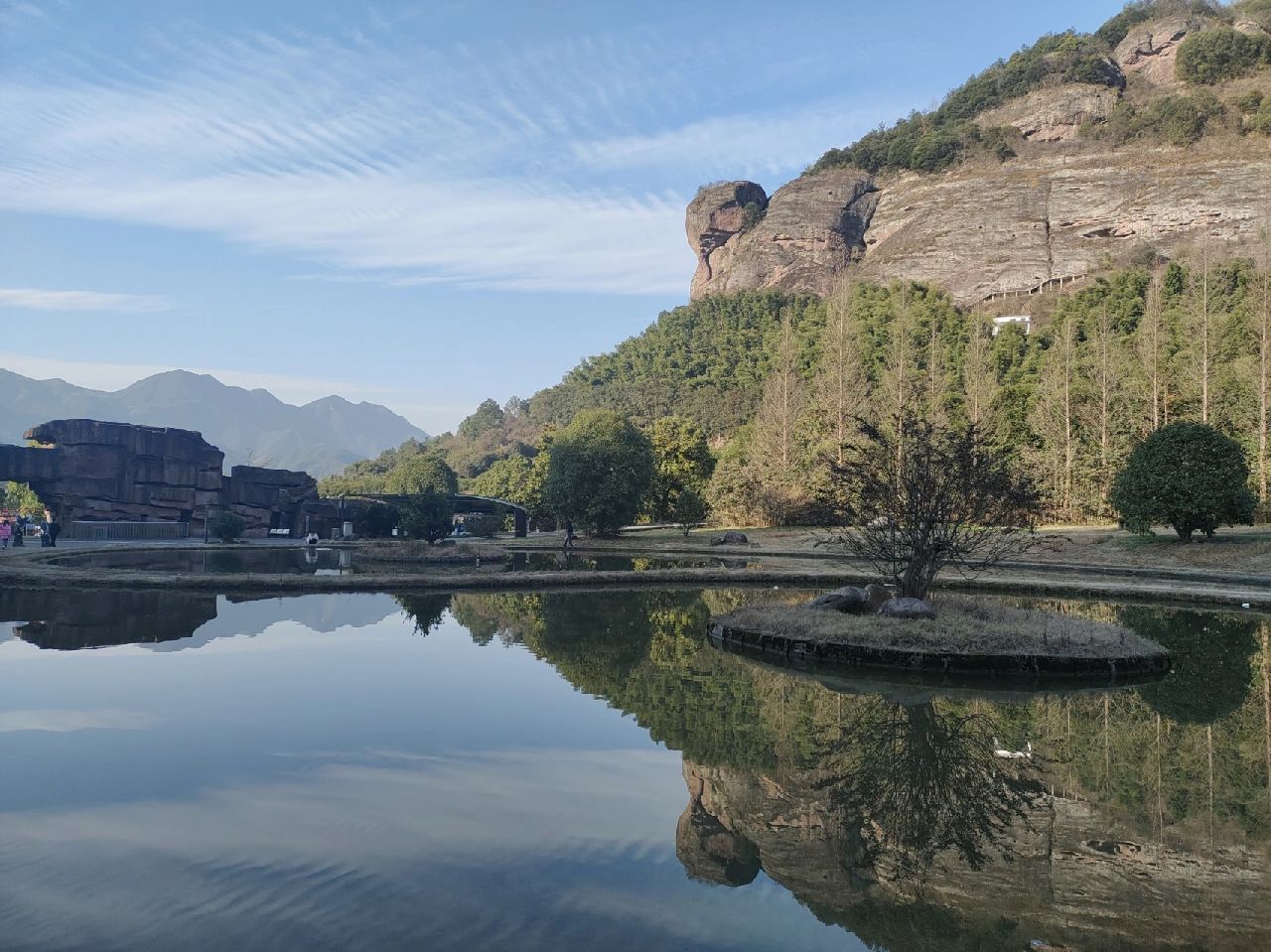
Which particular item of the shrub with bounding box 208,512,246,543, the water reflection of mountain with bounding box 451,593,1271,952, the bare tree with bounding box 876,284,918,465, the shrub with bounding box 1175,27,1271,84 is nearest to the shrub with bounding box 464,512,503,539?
the shrub with bounding box 208,512,246,543

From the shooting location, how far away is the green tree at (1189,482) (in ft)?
91.6

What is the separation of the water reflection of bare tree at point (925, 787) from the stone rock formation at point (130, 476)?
45.1m

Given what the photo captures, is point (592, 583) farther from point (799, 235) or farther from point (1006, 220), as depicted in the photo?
point (799, 235)

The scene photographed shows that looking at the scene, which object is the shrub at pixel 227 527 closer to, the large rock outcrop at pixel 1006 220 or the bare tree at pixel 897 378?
the bare tree at pixel 897 378

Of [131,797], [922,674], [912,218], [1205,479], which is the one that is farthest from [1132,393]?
[912,218]

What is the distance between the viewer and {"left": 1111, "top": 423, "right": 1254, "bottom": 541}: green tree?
2792cm

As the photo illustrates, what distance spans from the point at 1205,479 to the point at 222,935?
30425mm

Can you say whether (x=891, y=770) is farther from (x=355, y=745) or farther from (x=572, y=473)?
(x=572, y=473)

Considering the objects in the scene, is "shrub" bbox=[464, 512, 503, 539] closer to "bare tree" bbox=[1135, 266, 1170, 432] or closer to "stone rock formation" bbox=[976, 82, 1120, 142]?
"bare tree" bbox=[1135, 266, 1170, 432]

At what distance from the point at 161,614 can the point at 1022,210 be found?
101627 mm

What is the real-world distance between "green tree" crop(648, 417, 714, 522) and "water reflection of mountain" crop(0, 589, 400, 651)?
3906cm

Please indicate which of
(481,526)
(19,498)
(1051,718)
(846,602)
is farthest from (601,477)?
(19,498)

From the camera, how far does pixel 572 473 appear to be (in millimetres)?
46969

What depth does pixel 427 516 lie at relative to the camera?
40.6 meters
